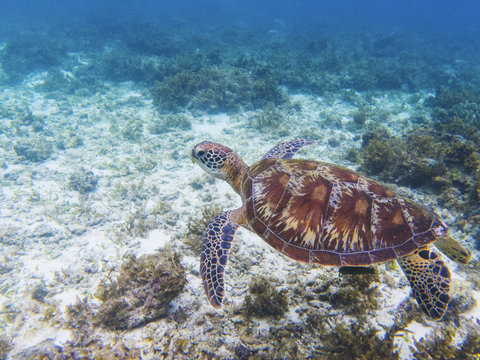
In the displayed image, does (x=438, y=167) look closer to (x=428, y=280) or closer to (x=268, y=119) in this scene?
(x=428, y=280)

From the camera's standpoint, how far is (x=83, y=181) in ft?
19.6

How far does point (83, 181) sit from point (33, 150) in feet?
10.2

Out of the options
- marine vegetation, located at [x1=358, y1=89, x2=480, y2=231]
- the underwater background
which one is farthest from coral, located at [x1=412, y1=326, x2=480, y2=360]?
marine vegetation, located at [x1=358, y1=89, x2=480, y2=231]

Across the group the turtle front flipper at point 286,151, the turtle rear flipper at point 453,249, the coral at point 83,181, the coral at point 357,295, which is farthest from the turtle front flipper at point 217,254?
the coral at point 83,181

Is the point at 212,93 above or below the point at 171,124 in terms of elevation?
above

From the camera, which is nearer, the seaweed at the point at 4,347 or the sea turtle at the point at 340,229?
the sea turtle at the point at 340,229

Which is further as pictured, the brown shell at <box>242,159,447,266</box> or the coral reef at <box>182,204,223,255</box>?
the coral reef at <box>182,204,223,255</box>

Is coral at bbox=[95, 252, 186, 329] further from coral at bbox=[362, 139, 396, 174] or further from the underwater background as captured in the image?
coral at bbox=[362, 139, 396, 174]

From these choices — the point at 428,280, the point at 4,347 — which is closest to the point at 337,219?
the point at 428,280

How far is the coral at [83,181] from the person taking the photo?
590cm

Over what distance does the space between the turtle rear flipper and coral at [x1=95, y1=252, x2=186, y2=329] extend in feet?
11.4

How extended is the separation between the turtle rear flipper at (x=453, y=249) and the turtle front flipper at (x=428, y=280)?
0.87ft

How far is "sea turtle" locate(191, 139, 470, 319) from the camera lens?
2518 mm

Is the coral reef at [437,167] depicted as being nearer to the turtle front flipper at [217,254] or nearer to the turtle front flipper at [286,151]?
the turtle front flipper at [286,151]
